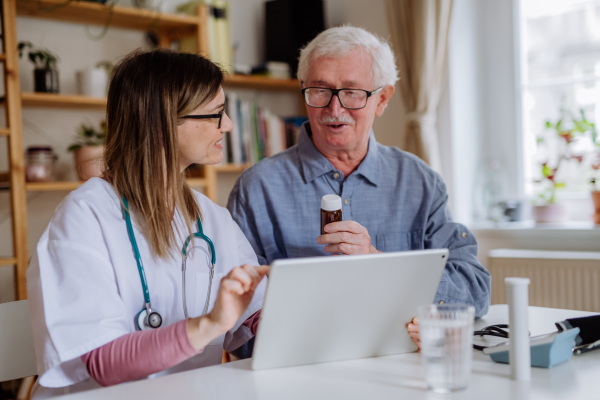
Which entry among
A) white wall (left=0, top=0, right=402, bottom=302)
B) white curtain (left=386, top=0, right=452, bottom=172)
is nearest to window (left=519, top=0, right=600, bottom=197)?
white curtain (left=386, top=0, right=452, bottom=172)

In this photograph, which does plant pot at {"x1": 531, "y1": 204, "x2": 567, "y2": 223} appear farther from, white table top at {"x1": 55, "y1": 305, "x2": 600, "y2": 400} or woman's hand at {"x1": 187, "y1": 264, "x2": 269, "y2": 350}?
woman's hand at {"x1": 187, "y1": 264, "x2": 269, "y2": 350}

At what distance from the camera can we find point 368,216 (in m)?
1.68

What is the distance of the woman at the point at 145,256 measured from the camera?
0.98 m

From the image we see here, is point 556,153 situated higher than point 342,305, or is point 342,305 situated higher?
point 556,153

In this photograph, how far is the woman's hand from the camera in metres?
0.93

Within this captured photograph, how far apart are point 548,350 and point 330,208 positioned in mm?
506

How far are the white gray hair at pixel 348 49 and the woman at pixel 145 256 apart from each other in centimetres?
43

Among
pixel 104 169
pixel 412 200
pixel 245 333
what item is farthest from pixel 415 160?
pixel 104 169

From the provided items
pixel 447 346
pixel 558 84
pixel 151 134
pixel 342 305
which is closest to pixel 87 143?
pixel 151 134

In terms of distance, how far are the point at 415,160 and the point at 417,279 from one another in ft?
2.87

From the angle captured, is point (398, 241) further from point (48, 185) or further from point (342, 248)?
point (48, 185)

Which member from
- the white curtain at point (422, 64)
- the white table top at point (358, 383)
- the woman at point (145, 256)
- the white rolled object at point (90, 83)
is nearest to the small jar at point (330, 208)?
the woman at point (145, 256)

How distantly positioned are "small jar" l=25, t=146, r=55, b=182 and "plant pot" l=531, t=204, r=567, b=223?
7.11 feet

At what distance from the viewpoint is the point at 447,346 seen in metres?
0.82
